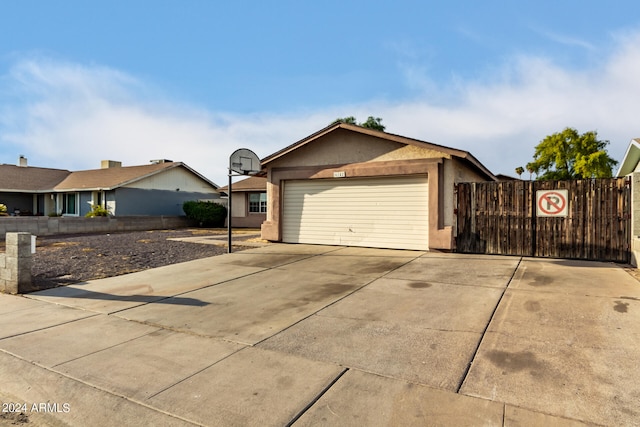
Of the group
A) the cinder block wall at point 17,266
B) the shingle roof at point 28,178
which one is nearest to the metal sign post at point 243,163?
the cinder block wall at point 17,266

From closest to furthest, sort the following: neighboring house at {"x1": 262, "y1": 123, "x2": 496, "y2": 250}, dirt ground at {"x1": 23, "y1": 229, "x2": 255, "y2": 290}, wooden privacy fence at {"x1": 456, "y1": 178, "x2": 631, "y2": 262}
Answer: dirt ground at {"x1": 23, "y1": 229, "x2": 255, "y2": 290} → wooden privacy fence at {"x1": 456, "y1": 178, "x2": 631, "y2": 262} → neighboring house at {"x1": 262, "y1": 123, "x2": 496, "y2": 250}

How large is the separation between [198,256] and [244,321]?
22.0ft

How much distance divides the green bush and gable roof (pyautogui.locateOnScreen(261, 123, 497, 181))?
46.5ft

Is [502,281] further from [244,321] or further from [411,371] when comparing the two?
[244,321]

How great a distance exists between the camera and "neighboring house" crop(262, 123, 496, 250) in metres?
11.6

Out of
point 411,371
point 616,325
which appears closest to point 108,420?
point 411,371

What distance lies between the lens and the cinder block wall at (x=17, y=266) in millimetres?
7254

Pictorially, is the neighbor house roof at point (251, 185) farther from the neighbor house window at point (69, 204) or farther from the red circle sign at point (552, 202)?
the red circle sign at point (552, 202)

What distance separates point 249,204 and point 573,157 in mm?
34763

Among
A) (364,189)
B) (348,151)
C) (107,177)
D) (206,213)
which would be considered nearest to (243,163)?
(348,151)

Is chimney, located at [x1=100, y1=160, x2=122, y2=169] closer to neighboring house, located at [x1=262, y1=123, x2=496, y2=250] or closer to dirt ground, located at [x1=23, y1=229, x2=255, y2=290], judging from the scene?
dirt ground, located at [x1=23, y1=229, x2=255, y2=290]

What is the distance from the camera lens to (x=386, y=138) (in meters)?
12.3

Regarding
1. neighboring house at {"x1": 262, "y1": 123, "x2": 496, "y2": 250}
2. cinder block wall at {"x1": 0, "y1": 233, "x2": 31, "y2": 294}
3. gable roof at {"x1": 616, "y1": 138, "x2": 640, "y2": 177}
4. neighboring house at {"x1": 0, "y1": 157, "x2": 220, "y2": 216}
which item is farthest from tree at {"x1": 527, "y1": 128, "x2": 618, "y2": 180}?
cinder block wall at {"x1": 0, "y1": 233, "x2": 31, "y2": 294}

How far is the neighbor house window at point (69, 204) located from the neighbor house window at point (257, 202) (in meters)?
14.2
